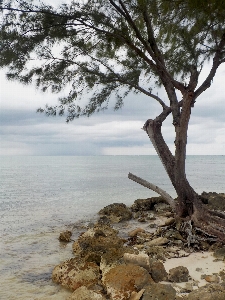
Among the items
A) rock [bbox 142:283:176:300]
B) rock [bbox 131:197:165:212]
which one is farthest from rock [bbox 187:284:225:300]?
rock [bbox 131:197:165:212]

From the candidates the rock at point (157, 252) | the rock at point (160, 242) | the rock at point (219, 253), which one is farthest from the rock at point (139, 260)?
the rock at point (160, 242)

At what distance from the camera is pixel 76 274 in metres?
5.04

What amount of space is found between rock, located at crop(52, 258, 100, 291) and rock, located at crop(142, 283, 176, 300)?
107 centimetres

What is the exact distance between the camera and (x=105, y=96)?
911cm

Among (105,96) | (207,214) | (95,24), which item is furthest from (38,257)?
(95,24)

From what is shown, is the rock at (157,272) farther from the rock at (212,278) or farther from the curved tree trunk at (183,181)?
the curved tree trunk at (183,181)

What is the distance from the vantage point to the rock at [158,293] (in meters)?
4.01

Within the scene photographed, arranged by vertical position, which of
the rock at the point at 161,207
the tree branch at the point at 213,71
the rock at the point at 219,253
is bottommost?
the rock at the point at 161,207

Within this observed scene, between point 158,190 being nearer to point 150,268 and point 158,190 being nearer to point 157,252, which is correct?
point 157,252

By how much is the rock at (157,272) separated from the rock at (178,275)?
0.29 ft

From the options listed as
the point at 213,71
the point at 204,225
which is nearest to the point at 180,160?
the point at 204,225

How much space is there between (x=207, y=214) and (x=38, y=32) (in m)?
5.45

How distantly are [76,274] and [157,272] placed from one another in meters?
1.26

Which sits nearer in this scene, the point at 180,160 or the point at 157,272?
the point at 157,272
